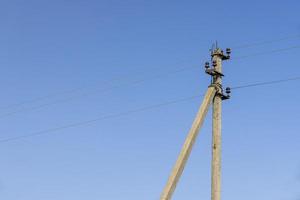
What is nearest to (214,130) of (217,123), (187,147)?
(217,123)

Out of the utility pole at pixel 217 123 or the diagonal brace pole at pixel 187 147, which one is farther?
the utility pole at pixel 217 123

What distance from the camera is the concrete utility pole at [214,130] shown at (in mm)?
18172

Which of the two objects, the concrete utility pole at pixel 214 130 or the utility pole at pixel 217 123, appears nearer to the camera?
the concrete utility pole at pixel 214 130

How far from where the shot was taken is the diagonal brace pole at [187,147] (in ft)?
58.6

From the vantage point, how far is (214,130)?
770 inches

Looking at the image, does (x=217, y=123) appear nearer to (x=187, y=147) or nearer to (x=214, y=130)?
(x=214, y=130)

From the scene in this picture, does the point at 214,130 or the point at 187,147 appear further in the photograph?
the point at 214,130

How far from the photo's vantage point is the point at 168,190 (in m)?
17.8

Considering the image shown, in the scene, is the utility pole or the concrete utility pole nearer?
the concrete utility pole

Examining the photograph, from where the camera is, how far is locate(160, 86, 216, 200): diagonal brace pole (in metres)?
17.9

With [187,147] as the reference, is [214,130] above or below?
above

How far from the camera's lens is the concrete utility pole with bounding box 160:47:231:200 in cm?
1817

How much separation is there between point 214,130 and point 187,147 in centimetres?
124

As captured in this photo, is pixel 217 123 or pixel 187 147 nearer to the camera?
pixel 187 147
